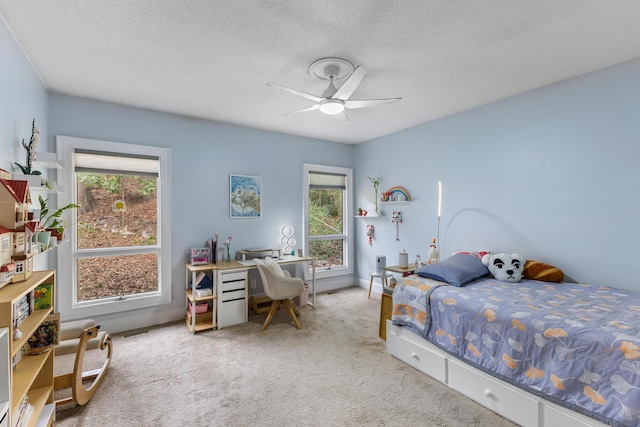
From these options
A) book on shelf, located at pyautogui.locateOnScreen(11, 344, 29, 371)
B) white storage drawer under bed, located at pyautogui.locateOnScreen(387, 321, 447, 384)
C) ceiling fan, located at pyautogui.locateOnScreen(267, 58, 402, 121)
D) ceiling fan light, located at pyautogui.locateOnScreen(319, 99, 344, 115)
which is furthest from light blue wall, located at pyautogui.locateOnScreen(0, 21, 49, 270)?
white storage drawer under bed, located at pyautogui.locateOnScreen(387, 321, 447, 384)

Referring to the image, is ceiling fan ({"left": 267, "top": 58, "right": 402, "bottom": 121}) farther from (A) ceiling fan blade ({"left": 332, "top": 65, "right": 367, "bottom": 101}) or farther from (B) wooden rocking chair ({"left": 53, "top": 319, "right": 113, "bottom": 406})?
(B) wooden rocking chair ({"left": 53, "top": 319, "right": 113, "bottom": 406})

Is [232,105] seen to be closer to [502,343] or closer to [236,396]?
[236,396]

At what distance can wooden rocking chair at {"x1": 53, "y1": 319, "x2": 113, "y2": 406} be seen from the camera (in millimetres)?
1965

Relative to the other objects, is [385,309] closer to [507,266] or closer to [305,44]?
[507,266]

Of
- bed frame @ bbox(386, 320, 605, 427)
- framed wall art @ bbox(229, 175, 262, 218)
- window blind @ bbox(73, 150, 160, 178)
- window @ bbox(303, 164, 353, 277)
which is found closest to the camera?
bed frame @ bbox(386, 320, 605, 427)

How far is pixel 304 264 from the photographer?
4555 millimetres

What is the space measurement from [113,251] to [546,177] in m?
4.62

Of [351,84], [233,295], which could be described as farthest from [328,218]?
[351,84]

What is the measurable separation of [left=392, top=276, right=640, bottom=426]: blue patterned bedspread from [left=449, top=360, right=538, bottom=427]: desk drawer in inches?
3.1

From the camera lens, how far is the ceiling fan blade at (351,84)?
6.68ft

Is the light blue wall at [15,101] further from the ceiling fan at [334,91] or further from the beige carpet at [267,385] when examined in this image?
the ceiling fan at [334,91]

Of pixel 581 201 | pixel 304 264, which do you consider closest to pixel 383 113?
pixel 581 201

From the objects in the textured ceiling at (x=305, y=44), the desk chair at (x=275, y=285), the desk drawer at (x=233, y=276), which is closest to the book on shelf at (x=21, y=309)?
the textured ceiling at (x=305, y=44)

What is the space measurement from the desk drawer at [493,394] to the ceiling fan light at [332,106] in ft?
7.19
